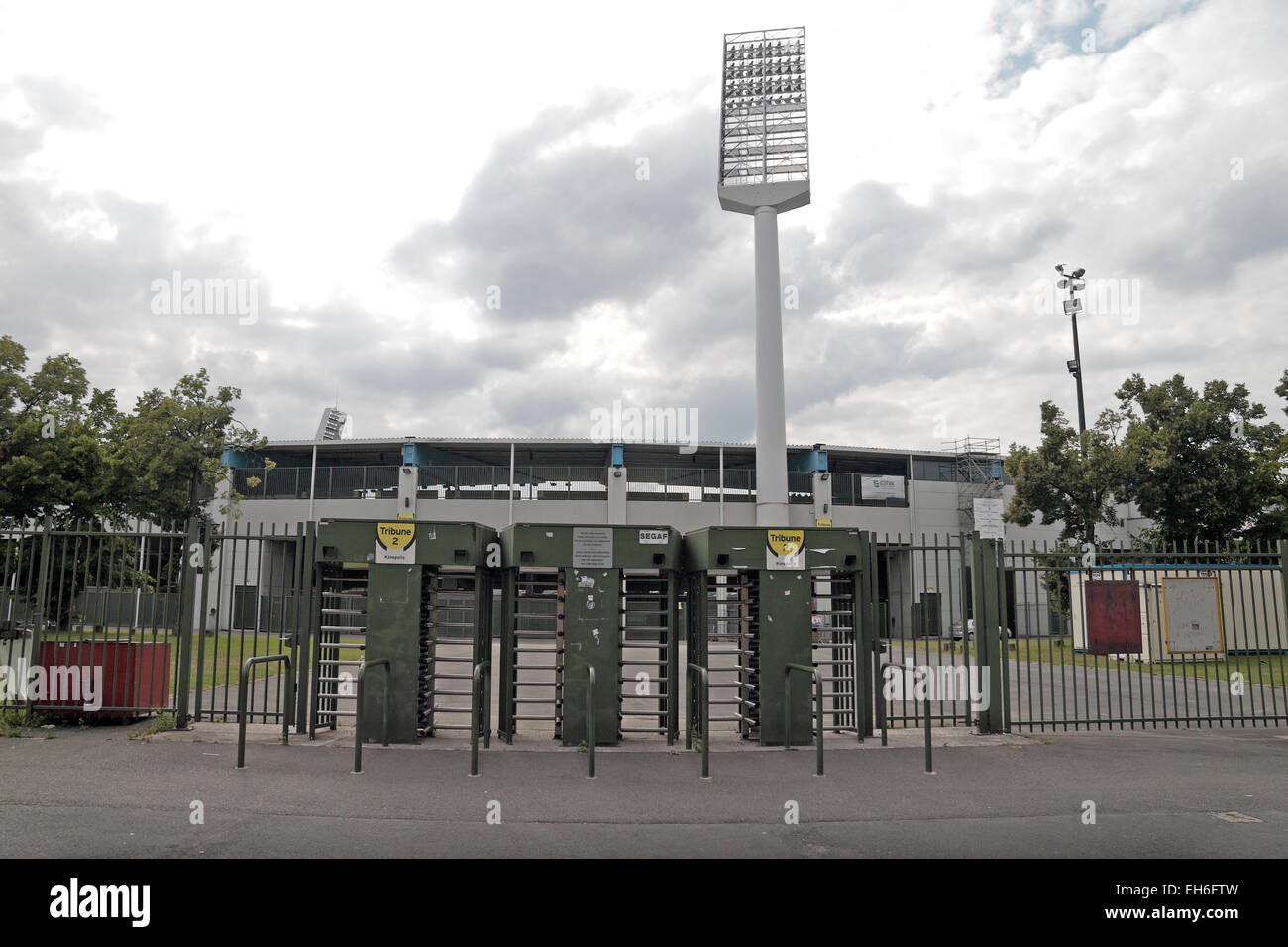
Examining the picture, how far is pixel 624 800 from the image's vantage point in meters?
7.36

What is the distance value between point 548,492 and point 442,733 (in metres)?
27.3

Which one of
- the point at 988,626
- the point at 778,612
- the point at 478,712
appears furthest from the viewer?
the point at 988,626

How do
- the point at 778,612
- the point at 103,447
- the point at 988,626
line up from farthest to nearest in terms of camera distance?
the point at 103,447
the point at 988,626
the point at 778,612

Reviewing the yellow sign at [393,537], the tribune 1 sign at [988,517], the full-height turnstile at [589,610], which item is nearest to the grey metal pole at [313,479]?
the tribune 1 sign at [988,517]

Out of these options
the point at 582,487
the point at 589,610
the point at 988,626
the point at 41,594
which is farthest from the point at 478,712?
the point at 582,487

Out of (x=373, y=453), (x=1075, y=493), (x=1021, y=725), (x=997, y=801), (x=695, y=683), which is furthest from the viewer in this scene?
(x=373, y=453)

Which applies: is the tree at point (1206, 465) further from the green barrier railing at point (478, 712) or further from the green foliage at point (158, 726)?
the green foliage at point (158, 726)

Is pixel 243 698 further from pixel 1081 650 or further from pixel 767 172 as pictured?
pixel 767 172

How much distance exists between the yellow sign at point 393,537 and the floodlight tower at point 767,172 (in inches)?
918

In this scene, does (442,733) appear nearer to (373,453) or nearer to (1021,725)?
(1021,725)

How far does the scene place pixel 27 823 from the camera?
249 inches

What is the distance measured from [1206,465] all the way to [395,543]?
95.1 feet

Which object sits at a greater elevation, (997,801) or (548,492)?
(548,492)
